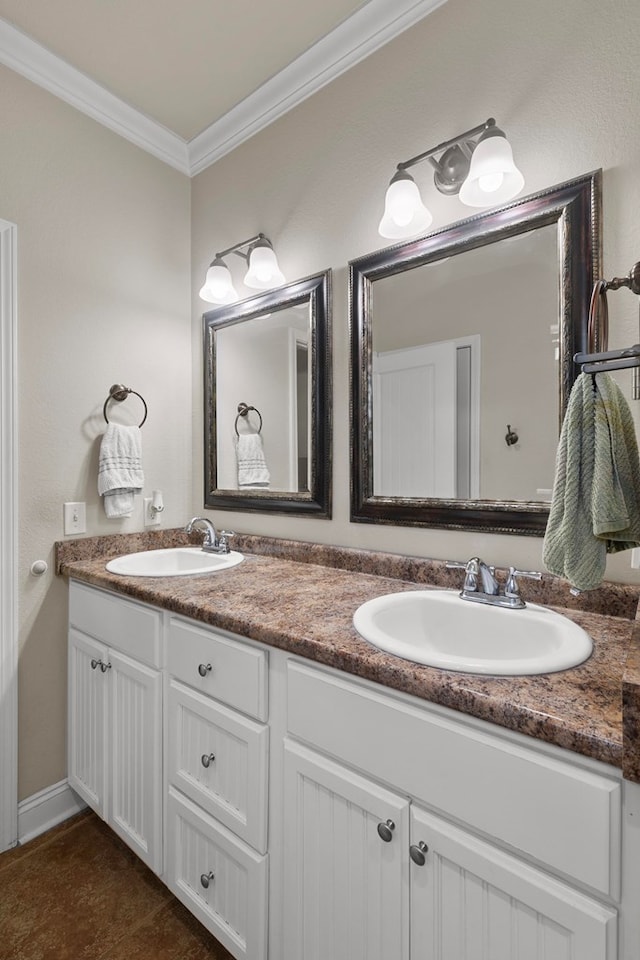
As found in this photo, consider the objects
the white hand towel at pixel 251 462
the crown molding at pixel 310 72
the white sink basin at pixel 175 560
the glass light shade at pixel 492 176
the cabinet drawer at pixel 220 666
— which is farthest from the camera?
the white hand towel at pixel 251 462

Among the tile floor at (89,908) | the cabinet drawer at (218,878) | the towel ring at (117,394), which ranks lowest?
the tile floor at (89,908)

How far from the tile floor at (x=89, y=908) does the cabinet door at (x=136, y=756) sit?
0.15 m

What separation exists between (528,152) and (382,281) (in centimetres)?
49

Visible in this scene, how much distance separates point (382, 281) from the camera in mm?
1532

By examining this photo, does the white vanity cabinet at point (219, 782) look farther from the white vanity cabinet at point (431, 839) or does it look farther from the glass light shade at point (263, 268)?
the glass light shade at point (263, 268)

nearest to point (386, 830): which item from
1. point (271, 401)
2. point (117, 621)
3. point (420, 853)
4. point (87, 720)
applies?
point (420, 853)

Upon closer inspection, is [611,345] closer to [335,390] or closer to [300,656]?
[335,390]

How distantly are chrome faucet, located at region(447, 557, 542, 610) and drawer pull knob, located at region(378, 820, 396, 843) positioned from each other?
20.2 inches

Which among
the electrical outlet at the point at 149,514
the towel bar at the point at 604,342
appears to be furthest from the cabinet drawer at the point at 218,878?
the towel bar at the point at 604,342

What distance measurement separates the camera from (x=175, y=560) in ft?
6.37

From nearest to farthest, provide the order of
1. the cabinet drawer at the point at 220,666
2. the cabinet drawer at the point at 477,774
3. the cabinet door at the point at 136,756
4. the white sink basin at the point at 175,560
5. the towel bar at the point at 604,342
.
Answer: the cabinet drawer at the point at 477,774
the towel bar at the point at 604,342
the cabinet drawer at the point at 220,666
the cabinet door at the point at 136,756
the white sink basin at the point at 175,560

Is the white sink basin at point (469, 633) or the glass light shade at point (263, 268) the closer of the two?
the white sink basin at point (469, 633)

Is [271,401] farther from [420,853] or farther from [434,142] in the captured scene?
[420,853]

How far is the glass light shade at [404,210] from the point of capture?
4.44 feet
